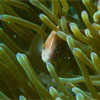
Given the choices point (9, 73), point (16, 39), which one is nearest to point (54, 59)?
point (9, 73)

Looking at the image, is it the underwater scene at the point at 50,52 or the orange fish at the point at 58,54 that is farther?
the orange fish at the point at 58,54

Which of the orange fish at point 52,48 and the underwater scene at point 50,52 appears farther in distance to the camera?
the orange fish at point 52,48

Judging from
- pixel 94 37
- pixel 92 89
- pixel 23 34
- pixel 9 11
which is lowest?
pixel 92 89

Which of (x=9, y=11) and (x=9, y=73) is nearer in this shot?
(x=9, y=73)

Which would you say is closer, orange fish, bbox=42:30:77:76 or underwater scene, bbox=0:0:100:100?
underwater scene, bbox=0:0:100:100

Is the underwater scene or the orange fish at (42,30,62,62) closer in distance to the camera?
the underwater scene

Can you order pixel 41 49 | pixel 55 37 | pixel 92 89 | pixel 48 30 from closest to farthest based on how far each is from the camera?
pixel 92 89 < pixel 55 37 < pixel 41 49 < pixel 48 30

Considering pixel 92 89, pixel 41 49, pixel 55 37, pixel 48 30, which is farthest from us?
pixel 48 30

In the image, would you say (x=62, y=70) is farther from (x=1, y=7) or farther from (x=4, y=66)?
(x=1, y=7)
